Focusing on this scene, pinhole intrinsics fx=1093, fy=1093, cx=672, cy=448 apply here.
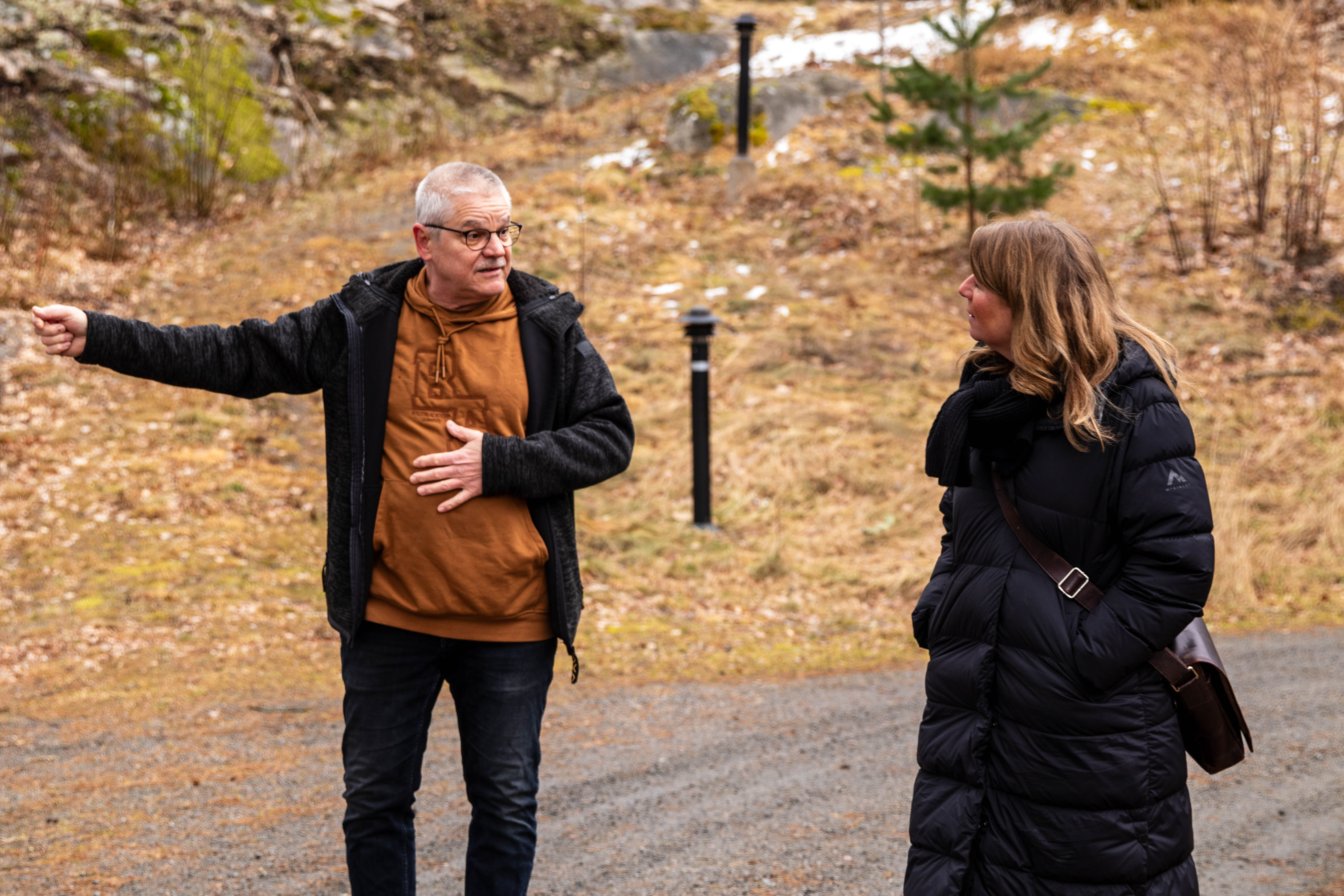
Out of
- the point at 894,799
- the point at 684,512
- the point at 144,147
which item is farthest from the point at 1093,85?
the point at 894,799

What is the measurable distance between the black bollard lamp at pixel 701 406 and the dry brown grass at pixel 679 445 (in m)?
0.26

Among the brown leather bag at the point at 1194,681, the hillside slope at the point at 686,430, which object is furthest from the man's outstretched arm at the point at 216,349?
the hillside slope at the point at 686,430

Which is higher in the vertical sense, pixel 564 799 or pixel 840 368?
pixel 840 368

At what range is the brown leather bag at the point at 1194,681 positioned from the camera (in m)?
2.09

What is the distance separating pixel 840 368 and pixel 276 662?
18.9 ft

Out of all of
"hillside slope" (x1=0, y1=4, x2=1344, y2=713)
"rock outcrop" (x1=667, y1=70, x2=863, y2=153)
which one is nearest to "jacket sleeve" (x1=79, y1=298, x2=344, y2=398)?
"hillside slope" (x1=0, y1=4, x2=1344, y2=713)

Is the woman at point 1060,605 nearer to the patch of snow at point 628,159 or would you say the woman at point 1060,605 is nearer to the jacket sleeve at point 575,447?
the jacket sleeve at point 575,447

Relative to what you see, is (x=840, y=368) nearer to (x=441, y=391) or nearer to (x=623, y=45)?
(x=441, y=391)

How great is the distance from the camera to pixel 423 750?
259 cm

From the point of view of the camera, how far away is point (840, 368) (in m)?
9.69

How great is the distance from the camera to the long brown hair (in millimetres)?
2111

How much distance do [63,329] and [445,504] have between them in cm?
96

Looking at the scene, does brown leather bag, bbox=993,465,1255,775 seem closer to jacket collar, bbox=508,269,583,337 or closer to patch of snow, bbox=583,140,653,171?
jacket collar, bbox=508,269,583,337

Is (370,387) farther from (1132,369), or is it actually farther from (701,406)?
(701,406)
